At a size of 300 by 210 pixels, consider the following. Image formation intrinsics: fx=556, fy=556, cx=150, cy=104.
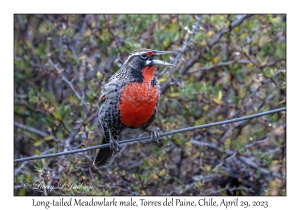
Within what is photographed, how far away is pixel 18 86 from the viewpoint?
622cm

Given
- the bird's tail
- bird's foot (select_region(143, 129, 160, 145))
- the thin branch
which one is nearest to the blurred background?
the thin branch

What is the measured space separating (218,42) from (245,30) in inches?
13.1

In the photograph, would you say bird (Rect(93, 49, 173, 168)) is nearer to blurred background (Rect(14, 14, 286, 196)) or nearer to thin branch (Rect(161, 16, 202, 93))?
blurred background (Rect(14, 14, 286, 196))

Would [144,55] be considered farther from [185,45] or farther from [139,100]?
[185,45]

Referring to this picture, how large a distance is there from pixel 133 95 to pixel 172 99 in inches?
41.9

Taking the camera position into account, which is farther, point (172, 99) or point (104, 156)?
point (172, 99)

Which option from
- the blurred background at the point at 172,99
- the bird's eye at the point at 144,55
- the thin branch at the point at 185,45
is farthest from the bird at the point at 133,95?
the thin branch at the point at 185,45

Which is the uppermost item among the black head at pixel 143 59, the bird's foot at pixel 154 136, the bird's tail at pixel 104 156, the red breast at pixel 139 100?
the black head at pixel 143 59

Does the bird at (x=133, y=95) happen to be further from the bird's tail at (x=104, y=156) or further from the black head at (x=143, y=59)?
the bird's tail at (x=104, y=156)

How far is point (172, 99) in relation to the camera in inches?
226

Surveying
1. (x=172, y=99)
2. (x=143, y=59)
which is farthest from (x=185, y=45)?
(x=143, y=59)

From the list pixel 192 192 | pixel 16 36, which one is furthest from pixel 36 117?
pixel 192 192

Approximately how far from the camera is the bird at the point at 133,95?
4.75 m

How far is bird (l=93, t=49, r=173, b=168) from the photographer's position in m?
4.75
